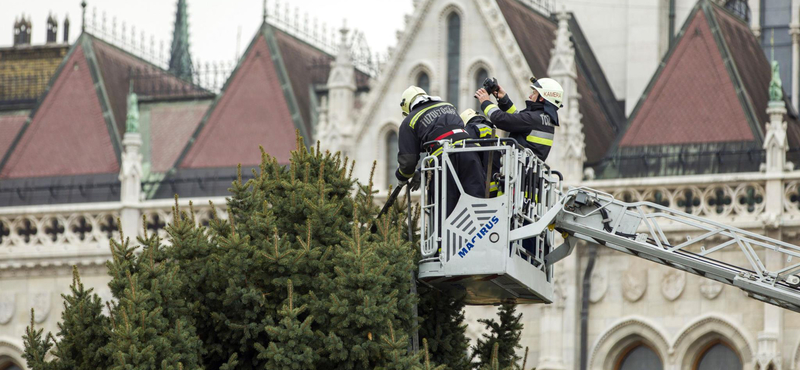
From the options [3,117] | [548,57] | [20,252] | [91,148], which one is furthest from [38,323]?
[548,57]

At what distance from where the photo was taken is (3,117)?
39.2 m

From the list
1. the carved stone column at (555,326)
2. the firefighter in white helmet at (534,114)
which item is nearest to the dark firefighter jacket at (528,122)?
the firefighter in white helmet at (534,114)

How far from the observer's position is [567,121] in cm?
3172

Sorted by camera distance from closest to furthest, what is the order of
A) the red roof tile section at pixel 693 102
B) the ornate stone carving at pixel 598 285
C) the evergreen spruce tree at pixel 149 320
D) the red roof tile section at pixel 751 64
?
1. the evergreen spruce tree at pixel 149 320
2. the ornate stone carving at pixel 598 285
3. the red roof tile section at pixel 693 102
4. the red roof tile section at pixel 751 64

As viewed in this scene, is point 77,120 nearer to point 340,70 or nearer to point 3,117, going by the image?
point 3,117

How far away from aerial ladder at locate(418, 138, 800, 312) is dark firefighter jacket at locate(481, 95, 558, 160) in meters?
0.19

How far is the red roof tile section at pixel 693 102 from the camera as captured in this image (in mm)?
31859

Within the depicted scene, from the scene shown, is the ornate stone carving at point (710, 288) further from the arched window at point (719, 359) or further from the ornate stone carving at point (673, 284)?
the arched window at point (719, 359)

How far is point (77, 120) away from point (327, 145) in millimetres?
5971

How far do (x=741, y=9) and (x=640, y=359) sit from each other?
8.48m

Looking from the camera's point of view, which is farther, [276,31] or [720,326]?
[276,31]

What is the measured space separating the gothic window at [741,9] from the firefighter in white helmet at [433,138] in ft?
64.2

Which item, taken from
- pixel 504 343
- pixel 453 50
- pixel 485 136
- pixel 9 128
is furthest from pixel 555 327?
pixel 485 136

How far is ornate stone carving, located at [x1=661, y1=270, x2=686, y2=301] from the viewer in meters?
30.3
